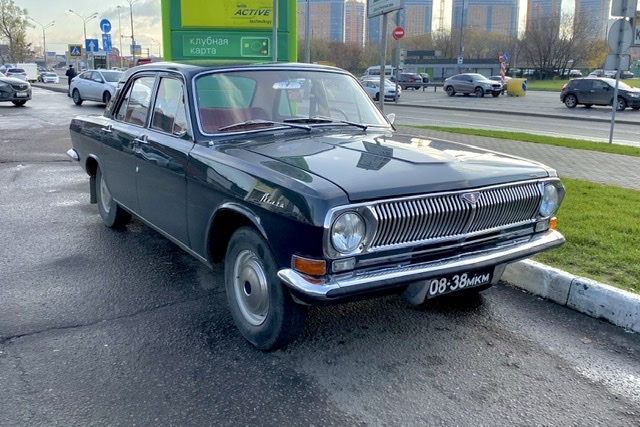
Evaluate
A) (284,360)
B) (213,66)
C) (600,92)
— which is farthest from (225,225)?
(600,92)

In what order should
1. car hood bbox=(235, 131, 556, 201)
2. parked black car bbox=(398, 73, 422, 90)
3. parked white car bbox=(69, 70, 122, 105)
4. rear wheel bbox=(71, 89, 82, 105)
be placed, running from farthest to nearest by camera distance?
parked black car bbox=(398, 73, 422, 90)
rear wheel bbox=(71, 89, 82, 105)
parked white car bbox=(69, 70, 122, 105)
car hood bbox=(235, 131, 556, 201)

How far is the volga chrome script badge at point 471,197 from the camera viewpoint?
11.6 feet

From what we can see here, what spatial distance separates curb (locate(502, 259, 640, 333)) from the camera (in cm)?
424

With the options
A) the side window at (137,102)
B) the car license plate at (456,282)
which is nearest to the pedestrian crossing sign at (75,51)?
the side window at (137,102)

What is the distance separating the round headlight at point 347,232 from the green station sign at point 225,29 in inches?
373

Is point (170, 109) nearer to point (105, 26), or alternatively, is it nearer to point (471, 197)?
point (471, 197)

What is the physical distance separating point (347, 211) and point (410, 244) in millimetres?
483

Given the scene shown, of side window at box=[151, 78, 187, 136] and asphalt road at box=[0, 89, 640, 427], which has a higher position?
side window at box=[151, 78, 187, 136]

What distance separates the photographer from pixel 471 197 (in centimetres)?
355

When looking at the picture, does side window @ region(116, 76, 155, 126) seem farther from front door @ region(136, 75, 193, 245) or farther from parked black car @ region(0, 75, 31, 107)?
parked black car @ region(0, 75, 31, 107)

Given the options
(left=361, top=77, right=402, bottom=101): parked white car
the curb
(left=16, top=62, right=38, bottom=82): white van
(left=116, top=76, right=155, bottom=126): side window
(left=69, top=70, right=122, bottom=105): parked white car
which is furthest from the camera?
(left=16, top=62, right=38, bottom=82): white van

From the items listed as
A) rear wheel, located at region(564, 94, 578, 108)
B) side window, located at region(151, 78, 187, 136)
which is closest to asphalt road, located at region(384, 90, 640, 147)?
rear wheel, located at region(564, 94, 578, 108)

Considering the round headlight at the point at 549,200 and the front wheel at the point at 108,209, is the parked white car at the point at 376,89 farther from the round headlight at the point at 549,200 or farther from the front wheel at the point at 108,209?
the round headlight at the point at 549,200

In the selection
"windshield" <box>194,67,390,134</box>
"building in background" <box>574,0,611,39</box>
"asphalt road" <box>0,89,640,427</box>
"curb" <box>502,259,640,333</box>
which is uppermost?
"building in background" <box>574,0,611,39</box>
